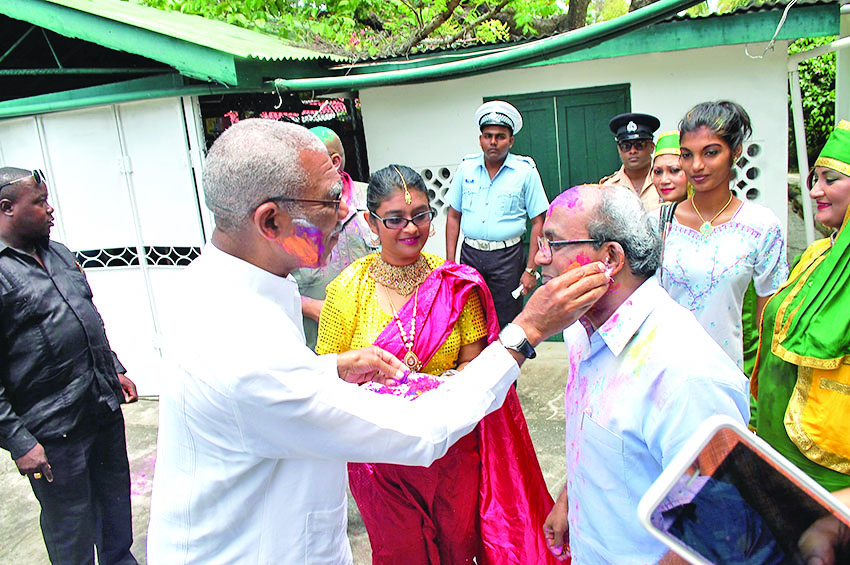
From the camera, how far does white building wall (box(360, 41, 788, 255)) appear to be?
4.77m

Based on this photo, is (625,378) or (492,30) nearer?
(625,378)

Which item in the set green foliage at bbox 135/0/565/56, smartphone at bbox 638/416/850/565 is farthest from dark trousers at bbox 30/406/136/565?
green foliage at bbox 135/0/565/56

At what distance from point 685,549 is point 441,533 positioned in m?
1.80

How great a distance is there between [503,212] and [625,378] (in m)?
3.14

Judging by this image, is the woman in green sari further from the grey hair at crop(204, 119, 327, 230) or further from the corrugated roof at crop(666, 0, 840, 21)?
the corrugated roof at crop(666, 0, 840, 21)

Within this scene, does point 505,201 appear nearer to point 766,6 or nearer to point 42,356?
point 766,6

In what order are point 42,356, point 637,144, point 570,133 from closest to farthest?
point 42,356 < point 637,144 < point 570,133

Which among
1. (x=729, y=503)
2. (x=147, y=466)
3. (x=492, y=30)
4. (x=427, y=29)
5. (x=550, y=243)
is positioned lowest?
(x=147, y=466)

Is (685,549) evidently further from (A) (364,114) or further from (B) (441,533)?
(A) (364,114)

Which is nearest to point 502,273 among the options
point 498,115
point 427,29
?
point 498,115

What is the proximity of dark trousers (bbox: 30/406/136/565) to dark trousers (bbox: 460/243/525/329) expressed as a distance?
8.86ft

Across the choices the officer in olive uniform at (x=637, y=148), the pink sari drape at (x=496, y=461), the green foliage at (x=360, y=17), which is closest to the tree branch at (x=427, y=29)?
the green foliage at (x=360, y=17)

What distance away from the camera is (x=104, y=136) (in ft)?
16.4

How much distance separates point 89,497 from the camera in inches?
115
